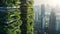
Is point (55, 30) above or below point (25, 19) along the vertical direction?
below

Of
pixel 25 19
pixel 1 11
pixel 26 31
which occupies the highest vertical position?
pixel 1 11

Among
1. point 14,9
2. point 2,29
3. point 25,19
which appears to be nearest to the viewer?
point 2,29

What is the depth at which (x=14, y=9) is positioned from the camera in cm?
361

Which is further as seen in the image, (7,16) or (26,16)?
(26,16)

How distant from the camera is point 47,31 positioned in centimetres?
682

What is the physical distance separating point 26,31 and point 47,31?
221 centimetres

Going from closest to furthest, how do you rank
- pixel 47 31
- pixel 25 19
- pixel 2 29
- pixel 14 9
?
pixel 2 29 → pixel 14 9 → pixel 25 19 → pixel 47 31

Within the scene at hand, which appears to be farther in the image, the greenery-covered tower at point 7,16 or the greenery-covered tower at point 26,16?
the greenery-covered tower at point 26,16

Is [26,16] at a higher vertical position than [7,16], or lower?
lower

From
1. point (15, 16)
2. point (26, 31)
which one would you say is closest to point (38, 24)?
point (26, 31)

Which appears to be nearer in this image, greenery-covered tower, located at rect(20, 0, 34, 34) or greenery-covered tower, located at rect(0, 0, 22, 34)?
greenery-covered tower, located at rect(0, 0, 22, 34)

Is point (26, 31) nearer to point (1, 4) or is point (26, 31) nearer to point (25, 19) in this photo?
point (25, 19)

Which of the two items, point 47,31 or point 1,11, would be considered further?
point 47,31

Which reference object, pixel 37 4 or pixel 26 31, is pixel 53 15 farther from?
pixel 26 31
